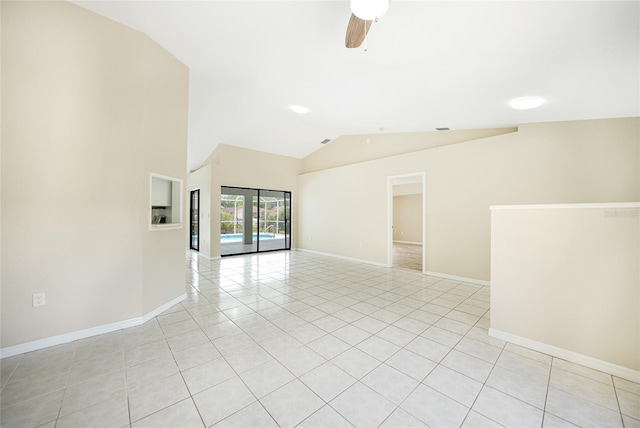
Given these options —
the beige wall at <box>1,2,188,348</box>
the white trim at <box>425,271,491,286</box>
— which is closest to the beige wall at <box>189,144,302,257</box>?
the beige wall at <box>1,2,188,348</box>

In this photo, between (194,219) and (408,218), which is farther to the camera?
(408,218)

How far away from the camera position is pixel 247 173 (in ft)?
23.5

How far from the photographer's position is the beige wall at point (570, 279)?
190cm

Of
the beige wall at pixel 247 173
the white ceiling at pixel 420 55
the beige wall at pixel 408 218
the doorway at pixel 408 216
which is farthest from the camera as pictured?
the beige wall at pixel 408 218

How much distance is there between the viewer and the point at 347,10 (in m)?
2.09

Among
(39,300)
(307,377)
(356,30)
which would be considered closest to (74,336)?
(39,300)

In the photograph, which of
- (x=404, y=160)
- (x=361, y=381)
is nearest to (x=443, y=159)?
(x=404, y=160)

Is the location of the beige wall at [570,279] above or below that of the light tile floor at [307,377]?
above

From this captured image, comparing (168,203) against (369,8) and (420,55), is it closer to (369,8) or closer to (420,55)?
(369,8)

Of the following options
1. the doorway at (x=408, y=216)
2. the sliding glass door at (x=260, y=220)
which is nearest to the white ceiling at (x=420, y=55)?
the sliding glass door at (x=260, y=220)

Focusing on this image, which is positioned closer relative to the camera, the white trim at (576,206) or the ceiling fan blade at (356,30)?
the ceiling fan blade at (356,30)

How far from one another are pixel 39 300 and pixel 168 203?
160 cm

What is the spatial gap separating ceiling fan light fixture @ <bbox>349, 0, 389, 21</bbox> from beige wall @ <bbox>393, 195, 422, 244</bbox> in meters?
9.63

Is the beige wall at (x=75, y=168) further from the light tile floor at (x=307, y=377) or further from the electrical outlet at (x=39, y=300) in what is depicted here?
the light tile floor at (x=307, y=377)
